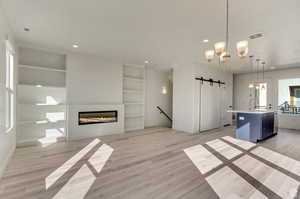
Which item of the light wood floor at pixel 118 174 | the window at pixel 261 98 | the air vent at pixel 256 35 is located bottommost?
the light wood floor at pixel 118 174

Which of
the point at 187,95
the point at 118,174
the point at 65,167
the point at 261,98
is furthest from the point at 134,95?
the point at 261,98

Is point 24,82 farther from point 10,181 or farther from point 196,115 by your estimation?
point 196,115

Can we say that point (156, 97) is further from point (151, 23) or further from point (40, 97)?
point (151, 23)

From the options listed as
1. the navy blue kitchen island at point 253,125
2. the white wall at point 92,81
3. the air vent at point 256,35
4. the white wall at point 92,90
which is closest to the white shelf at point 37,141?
the white wall at point 92,90

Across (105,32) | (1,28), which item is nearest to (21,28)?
(1,28)

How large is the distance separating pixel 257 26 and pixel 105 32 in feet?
10.8

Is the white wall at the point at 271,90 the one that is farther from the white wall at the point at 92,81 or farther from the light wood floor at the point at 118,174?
the white wall at the point at 92,81

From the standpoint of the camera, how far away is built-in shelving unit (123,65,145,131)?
22.4 ft

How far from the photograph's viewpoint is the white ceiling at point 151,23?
2492 millimetres

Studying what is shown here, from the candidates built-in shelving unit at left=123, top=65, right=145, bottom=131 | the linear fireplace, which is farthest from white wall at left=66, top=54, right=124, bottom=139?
built-in shelving unit at left=123, top=65, right=145, bottom=131

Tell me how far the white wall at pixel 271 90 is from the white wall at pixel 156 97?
13.6 feet

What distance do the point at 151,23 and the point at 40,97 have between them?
4.15 metres

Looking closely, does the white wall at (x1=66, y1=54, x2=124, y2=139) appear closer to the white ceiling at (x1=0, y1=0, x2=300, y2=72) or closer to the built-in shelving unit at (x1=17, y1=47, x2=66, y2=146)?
the built-in shelving unit at (x1=17, y1=47, x2=66, y2=146)

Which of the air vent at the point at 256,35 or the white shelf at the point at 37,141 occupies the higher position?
the air vent at the point at 256,35
